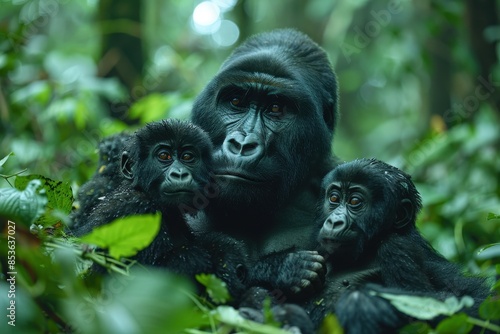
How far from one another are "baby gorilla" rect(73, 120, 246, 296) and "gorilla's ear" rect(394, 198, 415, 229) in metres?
0.95

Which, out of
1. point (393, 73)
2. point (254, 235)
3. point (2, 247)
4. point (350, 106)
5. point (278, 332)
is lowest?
point (350, 106)

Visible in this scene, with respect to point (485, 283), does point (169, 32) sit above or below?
below

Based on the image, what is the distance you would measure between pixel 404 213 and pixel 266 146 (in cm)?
92

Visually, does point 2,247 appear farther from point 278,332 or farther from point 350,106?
point 350,106

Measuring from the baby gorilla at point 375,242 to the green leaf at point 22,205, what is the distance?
1568 mm

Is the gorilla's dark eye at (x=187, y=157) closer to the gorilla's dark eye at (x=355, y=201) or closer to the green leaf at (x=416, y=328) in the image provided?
the gorilla's dark eye at (x=355, y=201)

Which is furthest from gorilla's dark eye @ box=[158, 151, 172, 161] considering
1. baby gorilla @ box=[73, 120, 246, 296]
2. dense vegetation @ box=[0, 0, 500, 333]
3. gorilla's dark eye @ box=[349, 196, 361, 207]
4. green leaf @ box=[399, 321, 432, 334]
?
green leaf @ box=[399, 321, 432, 334]

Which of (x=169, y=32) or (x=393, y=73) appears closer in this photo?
(x=393, y=73)

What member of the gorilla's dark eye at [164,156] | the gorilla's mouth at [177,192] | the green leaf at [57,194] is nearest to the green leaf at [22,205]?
the green leaf at [57,194]

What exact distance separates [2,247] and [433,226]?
502cm

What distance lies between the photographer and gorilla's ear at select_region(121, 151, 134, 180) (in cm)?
398

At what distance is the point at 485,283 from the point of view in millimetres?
3855

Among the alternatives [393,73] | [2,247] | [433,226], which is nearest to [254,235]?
[2,247]

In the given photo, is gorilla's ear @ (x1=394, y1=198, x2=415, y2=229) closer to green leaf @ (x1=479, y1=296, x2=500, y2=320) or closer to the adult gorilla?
the adult gorilla
